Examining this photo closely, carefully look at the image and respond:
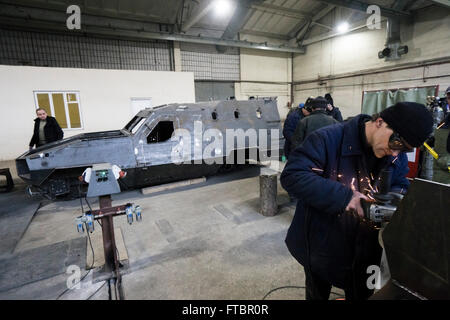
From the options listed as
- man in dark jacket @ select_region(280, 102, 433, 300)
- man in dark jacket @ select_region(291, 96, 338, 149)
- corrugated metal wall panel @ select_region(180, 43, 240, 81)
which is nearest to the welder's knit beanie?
man in dark jacket @ select_region(280, 102, 433, 300)

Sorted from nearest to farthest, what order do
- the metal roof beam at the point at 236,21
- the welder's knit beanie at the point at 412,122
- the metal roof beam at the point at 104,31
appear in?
the welder's knit beanie at the point at 412,122 < the metal roof beam at the point at 104,31 < the metal roof beam at the point at 236,21

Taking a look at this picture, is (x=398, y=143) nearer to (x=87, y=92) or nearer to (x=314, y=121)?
(x=314, y=121)

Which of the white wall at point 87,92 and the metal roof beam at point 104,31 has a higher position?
the metal roof beam at point 104,31

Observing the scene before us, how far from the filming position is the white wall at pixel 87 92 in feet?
28.8

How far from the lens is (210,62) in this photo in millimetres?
13797

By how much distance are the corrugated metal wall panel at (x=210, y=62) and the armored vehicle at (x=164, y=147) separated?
26.7 ft

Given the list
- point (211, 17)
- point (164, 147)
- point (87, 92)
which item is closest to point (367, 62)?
point (211, 17)

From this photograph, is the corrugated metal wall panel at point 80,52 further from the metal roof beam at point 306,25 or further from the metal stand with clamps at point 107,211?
the metal stand with clamps at point 107,211

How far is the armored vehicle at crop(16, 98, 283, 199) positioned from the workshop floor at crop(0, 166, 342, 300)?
646 mm

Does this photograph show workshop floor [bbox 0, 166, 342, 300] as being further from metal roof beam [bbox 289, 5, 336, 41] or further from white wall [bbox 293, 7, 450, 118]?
metal roof beam [bbox 289, 5, 336, 41]

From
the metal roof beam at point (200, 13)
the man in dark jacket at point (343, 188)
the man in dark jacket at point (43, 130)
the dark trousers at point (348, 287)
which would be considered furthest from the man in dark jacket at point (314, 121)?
the metal roof beam at point (200, 13)

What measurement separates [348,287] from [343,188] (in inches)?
25.4

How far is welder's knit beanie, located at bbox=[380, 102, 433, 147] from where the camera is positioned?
3.62 feet
